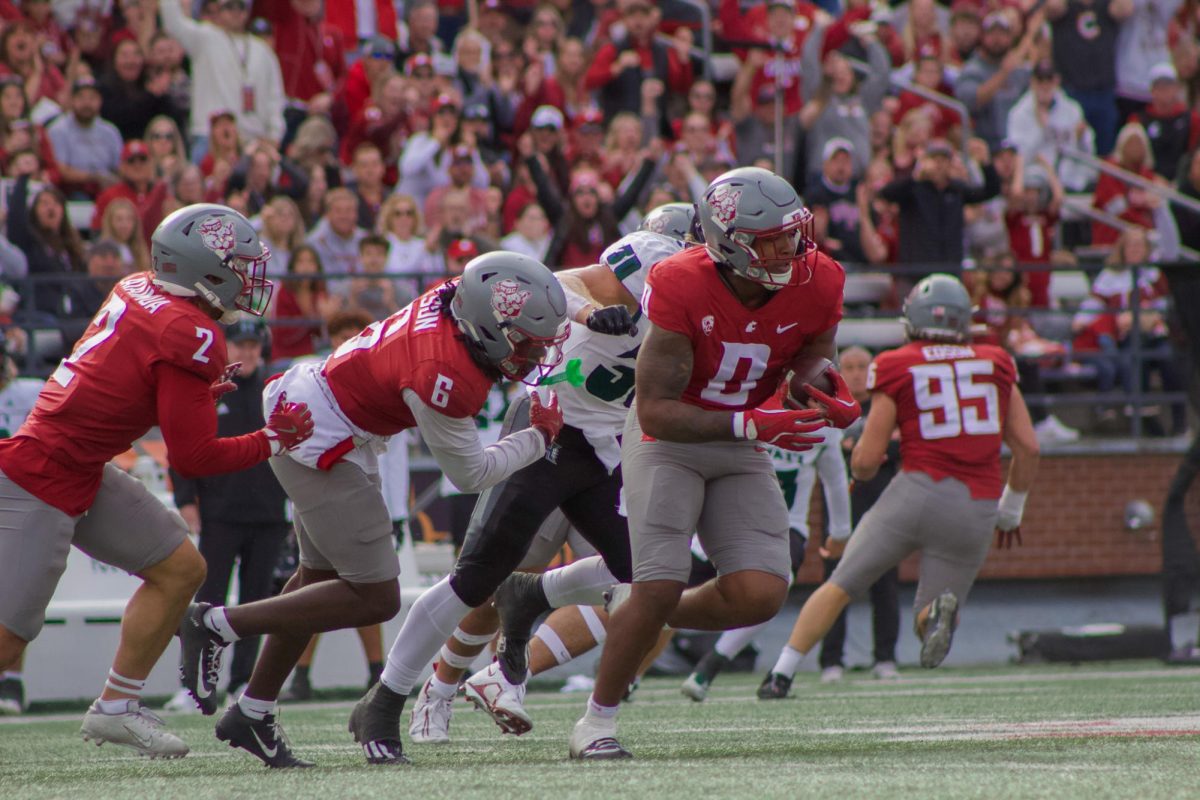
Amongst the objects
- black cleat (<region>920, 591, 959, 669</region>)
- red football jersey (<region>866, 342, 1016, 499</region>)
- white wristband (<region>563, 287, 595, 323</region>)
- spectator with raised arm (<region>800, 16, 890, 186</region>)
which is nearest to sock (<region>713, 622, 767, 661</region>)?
black cleat (<region>920, 591, 959, 669</region>)

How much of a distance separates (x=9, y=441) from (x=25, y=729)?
278cm

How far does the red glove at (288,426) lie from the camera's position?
5.16m

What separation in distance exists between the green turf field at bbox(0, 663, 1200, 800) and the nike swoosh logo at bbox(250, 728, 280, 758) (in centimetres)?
6

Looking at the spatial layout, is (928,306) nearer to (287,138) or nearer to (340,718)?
(340,718)

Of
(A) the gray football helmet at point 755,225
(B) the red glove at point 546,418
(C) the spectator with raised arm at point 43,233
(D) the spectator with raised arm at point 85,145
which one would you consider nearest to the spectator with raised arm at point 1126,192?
(D) the spectator with raised arm at point 85,145

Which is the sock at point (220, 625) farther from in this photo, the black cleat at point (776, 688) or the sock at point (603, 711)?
the black cleat at point (776, 688)

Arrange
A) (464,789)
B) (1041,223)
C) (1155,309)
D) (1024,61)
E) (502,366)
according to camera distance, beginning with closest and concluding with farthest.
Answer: (464,789) → (502,366) → (1155,309) → (1041,223) → (1024,61)

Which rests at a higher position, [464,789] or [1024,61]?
[1024,61]

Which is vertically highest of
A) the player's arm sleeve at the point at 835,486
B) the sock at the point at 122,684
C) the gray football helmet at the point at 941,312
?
the gray football helmet at the point at 941,312

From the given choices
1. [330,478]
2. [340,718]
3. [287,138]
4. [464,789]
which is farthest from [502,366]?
[287,138]

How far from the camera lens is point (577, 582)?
6.20 meters

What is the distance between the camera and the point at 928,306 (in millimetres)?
8359

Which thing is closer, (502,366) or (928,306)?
(502,366)

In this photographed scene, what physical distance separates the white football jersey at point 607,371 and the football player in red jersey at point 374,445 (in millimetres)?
794
